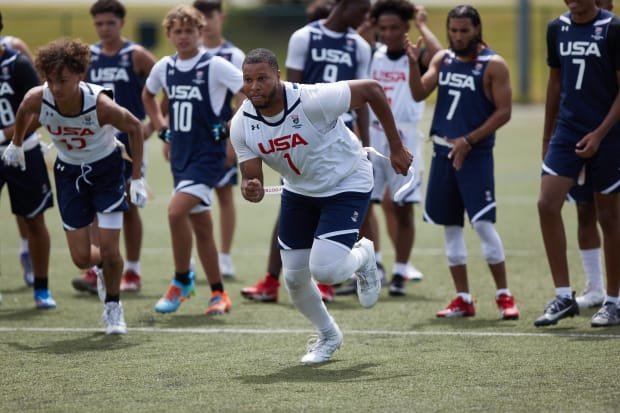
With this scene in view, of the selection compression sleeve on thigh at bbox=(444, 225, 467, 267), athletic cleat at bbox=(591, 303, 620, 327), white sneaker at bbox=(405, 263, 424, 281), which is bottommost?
white sneaker at bbox=(405, 263, 424, 281)

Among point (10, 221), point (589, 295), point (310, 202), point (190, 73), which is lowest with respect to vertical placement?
point (10, 221)

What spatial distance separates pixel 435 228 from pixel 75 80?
674cm

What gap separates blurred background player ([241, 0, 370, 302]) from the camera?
8.81 m

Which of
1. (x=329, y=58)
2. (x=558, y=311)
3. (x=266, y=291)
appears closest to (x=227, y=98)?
(x=329, y=58)

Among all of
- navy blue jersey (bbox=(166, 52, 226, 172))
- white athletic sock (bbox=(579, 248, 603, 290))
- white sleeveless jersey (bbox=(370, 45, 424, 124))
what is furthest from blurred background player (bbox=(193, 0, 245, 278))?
white athletic sock (bbox=(579, 248, 603, 290))

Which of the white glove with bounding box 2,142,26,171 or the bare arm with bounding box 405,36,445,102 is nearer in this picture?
the white glove with bounding box 2,142,26,171

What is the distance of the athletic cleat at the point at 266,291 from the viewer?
29.2 ft

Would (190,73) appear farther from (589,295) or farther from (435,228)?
(435,228)

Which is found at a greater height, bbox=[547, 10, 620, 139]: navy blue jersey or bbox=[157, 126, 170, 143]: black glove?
bbox=[547, 10, 620, 139]: navy blue jersey

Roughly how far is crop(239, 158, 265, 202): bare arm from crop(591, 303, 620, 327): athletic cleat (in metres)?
2.78

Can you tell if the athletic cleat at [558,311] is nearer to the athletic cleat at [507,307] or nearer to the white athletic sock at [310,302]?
the athletic cleat at [507,307]

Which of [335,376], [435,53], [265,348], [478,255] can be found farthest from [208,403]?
[478,255]

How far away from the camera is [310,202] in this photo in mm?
6469

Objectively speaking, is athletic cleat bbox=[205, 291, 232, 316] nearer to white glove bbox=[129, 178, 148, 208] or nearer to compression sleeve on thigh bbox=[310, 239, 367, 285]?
white glove bbox=[129, 178, 148, 208]
